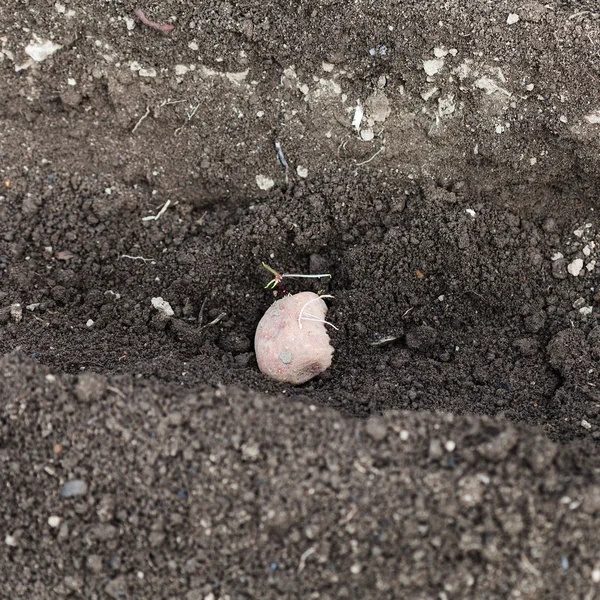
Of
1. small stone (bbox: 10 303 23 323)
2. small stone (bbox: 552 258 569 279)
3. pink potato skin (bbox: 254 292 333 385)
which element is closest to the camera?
pink potato skin (bbox: 254 292 333 385)

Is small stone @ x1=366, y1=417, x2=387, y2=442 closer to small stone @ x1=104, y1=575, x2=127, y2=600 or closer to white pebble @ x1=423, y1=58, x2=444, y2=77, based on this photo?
small stone @ x1=104, y1=575, x2=127, y2=600

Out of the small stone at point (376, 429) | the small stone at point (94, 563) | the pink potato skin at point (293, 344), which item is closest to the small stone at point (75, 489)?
the small stone at point (94, 563)

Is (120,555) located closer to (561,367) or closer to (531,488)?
(531,488)

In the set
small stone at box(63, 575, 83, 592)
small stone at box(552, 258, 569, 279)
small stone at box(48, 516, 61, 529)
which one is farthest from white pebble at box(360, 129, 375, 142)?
small stone at box(63, 575, 83, 592)

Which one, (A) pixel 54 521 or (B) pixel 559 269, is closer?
(A) pixel 54 521

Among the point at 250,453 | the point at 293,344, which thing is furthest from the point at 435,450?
the point at 293,344

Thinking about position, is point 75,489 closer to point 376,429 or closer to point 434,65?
point 376,429

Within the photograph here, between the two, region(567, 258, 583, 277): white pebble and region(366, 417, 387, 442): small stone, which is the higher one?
region(567, 258, 583, 277): white pebble
